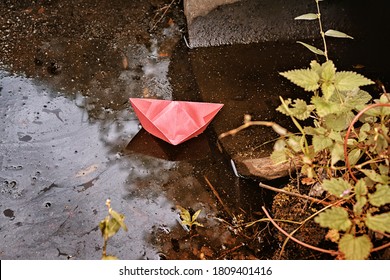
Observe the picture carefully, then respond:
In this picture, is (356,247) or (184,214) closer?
(356,247)

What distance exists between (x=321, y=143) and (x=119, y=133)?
4.38 ft

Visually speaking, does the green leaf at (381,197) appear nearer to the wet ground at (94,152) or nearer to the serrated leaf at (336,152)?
the serrated leaf at (336,152)

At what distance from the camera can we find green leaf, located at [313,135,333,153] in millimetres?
1975

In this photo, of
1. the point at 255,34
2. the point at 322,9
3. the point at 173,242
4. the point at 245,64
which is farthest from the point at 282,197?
the point at 322,9

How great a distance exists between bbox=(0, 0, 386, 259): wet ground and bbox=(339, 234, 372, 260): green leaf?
0.73m

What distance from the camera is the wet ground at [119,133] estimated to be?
94.0 inches

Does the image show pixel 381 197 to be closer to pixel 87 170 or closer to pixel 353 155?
pixel 353 155

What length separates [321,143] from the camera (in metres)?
1.99

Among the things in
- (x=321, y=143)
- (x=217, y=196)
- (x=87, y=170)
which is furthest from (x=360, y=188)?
(x=87, y=170)

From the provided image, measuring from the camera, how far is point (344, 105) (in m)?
2.07

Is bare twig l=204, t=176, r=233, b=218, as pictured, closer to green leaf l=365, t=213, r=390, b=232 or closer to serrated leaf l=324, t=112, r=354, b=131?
serrated leaf l=324, t=112, r=354, b=131

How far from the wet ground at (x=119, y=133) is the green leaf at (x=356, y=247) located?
0.73m
